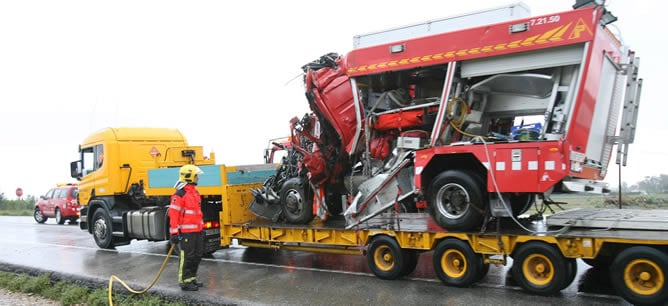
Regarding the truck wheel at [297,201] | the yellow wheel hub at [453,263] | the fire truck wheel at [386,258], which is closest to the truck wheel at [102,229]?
the truck wheel at [297,201]

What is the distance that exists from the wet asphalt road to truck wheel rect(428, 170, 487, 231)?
Answer: 894mm

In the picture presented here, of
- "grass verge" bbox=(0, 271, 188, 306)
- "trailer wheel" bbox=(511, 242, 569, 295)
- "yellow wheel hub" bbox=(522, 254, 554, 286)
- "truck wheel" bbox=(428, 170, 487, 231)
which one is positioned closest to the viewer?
"trailer wheel" bbox=(511, 242, 569, 295)

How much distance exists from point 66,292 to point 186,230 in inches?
88.2

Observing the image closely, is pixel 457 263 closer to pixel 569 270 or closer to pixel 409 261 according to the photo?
pixel 409 261

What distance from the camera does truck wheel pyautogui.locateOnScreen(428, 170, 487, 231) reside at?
667 cm

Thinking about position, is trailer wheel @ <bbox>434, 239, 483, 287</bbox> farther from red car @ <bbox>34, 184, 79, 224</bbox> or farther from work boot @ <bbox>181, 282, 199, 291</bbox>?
red car @ <bbox>34, 184, 79, 224</bbox>

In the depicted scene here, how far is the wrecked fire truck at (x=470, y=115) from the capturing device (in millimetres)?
6180

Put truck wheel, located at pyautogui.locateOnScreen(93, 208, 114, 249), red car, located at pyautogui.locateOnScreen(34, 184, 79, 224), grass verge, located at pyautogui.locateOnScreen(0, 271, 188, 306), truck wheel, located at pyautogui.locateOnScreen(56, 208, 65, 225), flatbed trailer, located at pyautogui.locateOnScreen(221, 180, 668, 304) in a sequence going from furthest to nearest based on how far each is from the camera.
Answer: truck wheel, located at pyautogui.locateOnScreen(56, 208, 65, 225) → red car, located at pyautogui.locateOnScreen(34, 184, 79, 224) → truck wheel, located at pyautogui.locateOnScreen(93, 208, 114, 249) → grass verge, located at pyautogui.locateOnScreen(0, 271, 188, 306) → flatbed trailer, located at pyautogui.locateOnScreen(221, 180, 668, 304)

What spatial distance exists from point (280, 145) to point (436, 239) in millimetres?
5058

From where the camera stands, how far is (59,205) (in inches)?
855

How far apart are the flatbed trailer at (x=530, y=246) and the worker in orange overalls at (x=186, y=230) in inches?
75.2

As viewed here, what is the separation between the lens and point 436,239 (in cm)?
702

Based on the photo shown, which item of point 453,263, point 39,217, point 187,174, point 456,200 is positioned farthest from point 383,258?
point 39,217

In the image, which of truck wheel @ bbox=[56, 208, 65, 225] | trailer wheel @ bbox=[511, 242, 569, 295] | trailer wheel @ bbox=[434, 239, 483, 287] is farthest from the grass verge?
truck wheel @ bbox=[56, 208, 65, 225]
